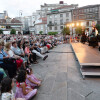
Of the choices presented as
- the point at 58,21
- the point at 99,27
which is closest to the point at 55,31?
the point at 58,21

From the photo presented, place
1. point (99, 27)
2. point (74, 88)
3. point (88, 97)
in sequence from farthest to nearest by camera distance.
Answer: point (99, 27)
point (74, 88)
point (88, 97)

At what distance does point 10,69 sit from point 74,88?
2.30 m

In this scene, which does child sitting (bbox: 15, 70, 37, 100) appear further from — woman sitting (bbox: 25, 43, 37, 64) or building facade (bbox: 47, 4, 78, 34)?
building facade (bbox: 47, 4, 78, 34)

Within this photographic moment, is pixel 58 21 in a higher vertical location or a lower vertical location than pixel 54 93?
higher

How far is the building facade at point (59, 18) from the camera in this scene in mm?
48188

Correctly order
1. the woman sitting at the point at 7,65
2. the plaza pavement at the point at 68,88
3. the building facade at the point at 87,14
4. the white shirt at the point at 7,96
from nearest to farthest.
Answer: the white shirt at the point at 7,96 < the plaza pavement at the point at 68,88 < the woman sitting at the point at 7,65 < the building facade at the point at 87,14

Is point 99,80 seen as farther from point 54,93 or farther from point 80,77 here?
point 54,93

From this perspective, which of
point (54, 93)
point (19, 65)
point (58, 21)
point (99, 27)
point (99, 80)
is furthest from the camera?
point (58, 21)

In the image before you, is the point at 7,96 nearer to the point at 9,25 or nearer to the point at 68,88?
the point at 68,88

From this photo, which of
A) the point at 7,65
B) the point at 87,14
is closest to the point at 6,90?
the point at 7,65

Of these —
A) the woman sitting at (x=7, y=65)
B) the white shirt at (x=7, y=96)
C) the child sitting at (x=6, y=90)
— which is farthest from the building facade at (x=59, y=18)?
the white shirt at (x=7, y=96)

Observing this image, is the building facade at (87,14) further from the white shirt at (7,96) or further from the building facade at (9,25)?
the white shirt at (7,96)

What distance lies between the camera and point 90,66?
5.07m

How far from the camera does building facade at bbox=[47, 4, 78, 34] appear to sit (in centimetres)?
4819
